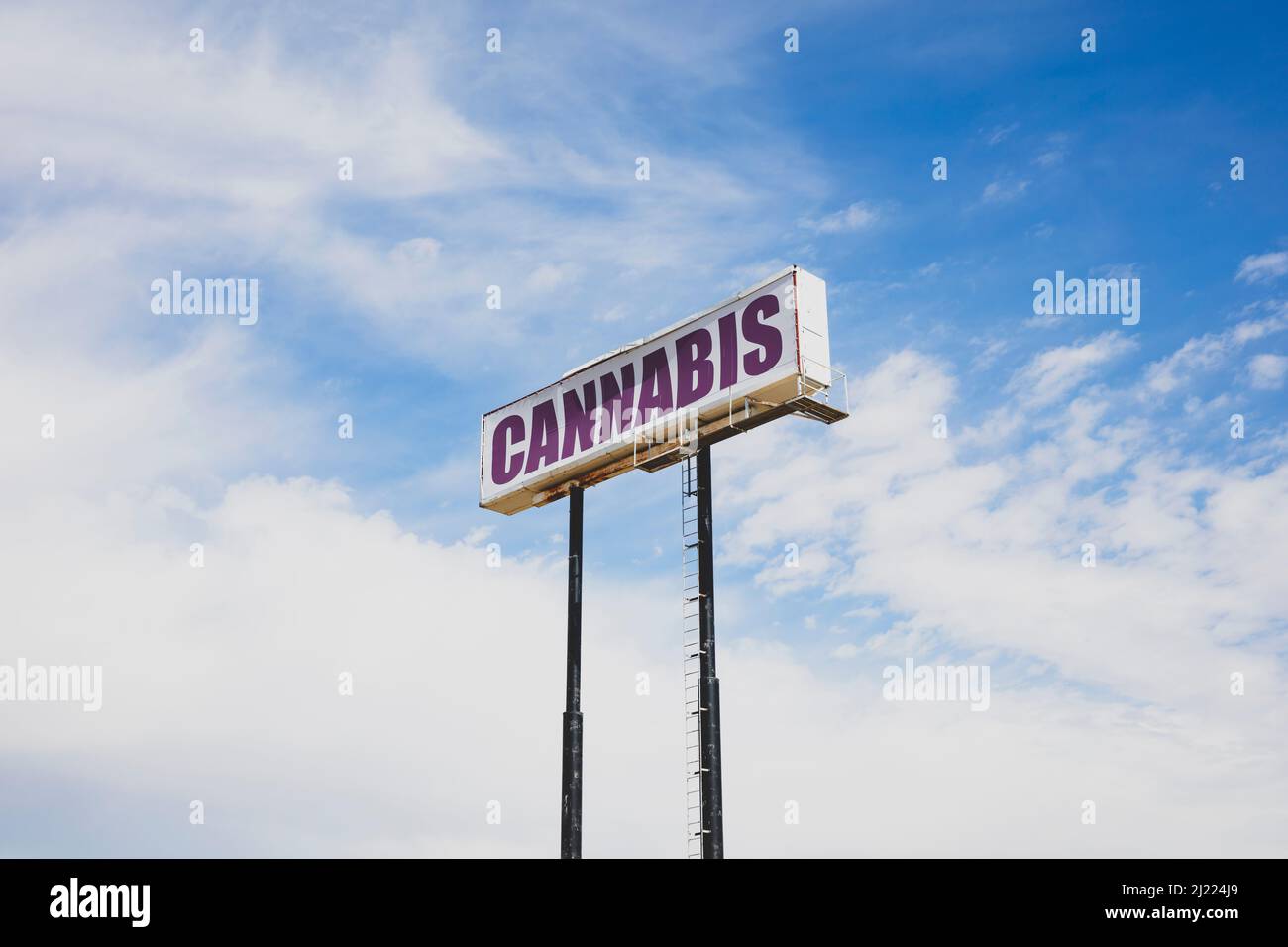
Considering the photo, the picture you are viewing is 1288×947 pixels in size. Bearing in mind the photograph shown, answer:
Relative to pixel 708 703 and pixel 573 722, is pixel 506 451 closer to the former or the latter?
pixel 573 722

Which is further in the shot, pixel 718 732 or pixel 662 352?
pixel 662 352

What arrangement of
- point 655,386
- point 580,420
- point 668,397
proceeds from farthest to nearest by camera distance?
point 580,420 → point 655,386 → point 668,397

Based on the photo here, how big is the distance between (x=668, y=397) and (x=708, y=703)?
24.2 feet

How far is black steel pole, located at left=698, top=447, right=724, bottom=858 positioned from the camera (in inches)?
1010

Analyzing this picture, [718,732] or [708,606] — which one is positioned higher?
[708,606]

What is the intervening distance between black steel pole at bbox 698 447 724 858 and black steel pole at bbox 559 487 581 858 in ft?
11.9

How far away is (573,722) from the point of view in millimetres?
28828

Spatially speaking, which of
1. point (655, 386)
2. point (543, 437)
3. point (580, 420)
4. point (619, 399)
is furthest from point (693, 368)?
point (543, 437)

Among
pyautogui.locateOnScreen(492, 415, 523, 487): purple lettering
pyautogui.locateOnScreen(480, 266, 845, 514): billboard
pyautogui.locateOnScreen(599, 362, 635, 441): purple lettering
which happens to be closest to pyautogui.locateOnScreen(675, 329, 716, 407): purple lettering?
pyautogui.locateOnScreen(480, 266, 845, 514): billboard
